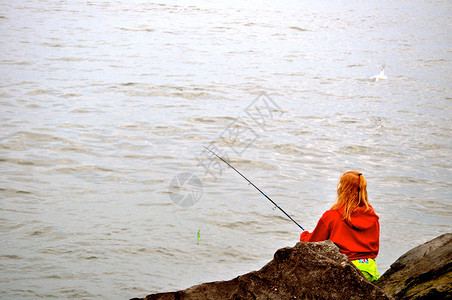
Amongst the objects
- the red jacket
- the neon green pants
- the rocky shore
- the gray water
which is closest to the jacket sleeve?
the red jacket

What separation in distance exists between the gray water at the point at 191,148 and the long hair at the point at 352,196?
6.21ft

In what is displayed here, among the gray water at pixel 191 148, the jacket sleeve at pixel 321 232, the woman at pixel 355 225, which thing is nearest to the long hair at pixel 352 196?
the woman at pixel 355 225

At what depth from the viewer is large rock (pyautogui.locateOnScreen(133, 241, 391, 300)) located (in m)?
3.18

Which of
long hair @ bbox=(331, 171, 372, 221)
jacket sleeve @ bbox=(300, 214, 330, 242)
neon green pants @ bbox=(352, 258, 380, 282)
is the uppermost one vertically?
long hair @ bbox=(331, 171, 372, 221)

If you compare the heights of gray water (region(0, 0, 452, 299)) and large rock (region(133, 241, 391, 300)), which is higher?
large rock (region(133, 241, 391, 300))

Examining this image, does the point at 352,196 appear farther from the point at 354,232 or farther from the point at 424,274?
the point at 424,274

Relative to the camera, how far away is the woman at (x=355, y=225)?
386cm

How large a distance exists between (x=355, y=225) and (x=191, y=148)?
17.8ft

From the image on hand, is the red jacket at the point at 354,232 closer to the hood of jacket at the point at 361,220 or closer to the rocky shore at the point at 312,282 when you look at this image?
the hood of jacket at the point at 361,220

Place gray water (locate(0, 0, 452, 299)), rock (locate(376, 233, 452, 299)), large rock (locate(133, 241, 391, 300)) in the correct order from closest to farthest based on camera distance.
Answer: large rock (locate(133, 241, 391, 300))
rock (locate(376, 233, 452, 299))
gray water (locate(0, 0, 452, 299))

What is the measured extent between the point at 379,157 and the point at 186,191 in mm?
3246

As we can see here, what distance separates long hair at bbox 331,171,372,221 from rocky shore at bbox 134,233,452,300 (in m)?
0.46

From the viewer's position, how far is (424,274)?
3672 mm

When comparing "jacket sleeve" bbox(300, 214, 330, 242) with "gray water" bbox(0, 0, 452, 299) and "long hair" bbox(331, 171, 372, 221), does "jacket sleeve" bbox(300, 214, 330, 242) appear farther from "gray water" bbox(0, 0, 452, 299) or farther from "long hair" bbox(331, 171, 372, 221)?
"gray water" bbox(0, 0, 452, 299)
